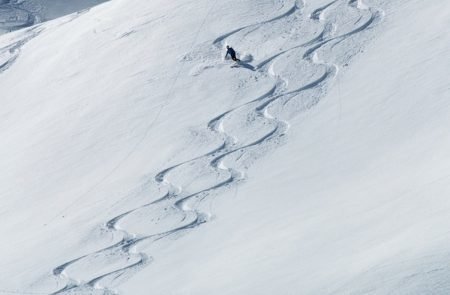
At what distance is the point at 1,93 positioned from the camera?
29203 millimetres

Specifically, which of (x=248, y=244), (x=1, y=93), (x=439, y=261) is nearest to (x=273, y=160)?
(x=248, y=244)

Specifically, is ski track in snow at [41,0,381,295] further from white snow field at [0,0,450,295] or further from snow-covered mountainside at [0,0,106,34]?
snow-covered mountainside at [0,0,106,34]

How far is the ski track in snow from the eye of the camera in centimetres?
1955

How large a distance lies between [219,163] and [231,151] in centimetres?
50

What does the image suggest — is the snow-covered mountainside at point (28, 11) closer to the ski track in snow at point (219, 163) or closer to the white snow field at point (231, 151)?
the white snow field at point (231, 151)

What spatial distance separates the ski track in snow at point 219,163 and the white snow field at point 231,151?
0.15 ft

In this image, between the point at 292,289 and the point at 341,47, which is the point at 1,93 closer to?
the point at 341,47

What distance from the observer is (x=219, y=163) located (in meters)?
22.5

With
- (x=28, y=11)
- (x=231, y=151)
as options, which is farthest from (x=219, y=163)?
(x=28, y=11)

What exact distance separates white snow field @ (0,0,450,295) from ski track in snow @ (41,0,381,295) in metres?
0.05

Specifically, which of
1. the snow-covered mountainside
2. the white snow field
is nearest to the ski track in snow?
the white snow field

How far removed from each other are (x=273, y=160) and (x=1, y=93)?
10.2 metres

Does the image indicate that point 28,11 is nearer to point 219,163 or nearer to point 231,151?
point 231,151

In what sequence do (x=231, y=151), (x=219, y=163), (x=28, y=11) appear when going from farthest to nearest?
(x=28, y=11)
(x=231, y=151)
(x=219, y=163)
